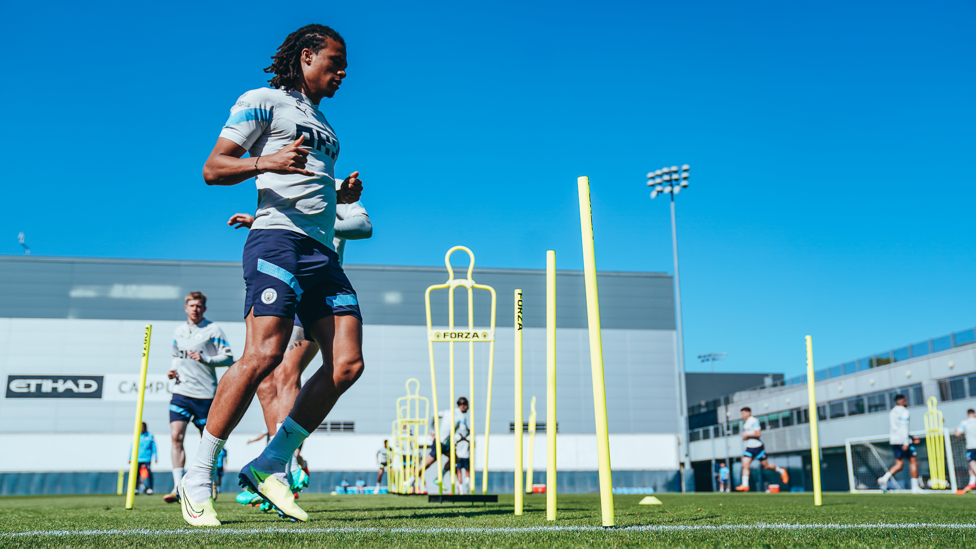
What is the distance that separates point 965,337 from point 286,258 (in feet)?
86.8

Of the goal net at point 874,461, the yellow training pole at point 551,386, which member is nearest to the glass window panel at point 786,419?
the goal net at point 874,461

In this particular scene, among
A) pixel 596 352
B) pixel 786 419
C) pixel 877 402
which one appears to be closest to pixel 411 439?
pixel 596 352

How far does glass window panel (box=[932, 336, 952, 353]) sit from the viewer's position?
24469mm

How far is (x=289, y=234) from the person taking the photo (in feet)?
9.81

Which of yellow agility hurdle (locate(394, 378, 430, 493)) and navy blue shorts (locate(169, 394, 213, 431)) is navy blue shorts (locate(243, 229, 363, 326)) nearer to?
navy blue shorts (locate(169, 394, 213, 431))

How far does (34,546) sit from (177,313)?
31560mm

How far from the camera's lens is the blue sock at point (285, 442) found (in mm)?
3090

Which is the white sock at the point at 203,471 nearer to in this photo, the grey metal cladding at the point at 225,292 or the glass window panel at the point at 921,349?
the grey metal cladding at the point at 225,292

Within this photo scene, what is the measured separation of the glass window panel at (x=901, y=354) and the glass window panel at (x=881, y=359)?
0.36 metres

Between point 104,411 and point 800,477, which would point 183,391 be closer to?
point 104,411

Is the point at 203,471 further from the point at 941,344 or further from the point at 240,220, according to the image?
the point at 941,344

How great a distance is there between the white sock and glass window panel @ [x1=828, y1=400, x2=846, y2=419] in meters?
30.6

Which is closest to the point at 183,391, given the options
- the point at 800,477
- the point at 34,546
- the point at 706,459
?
the point at 34,546

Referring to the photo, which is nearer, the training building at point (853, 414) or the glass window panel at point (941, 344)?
the training building at point (853, 414)
